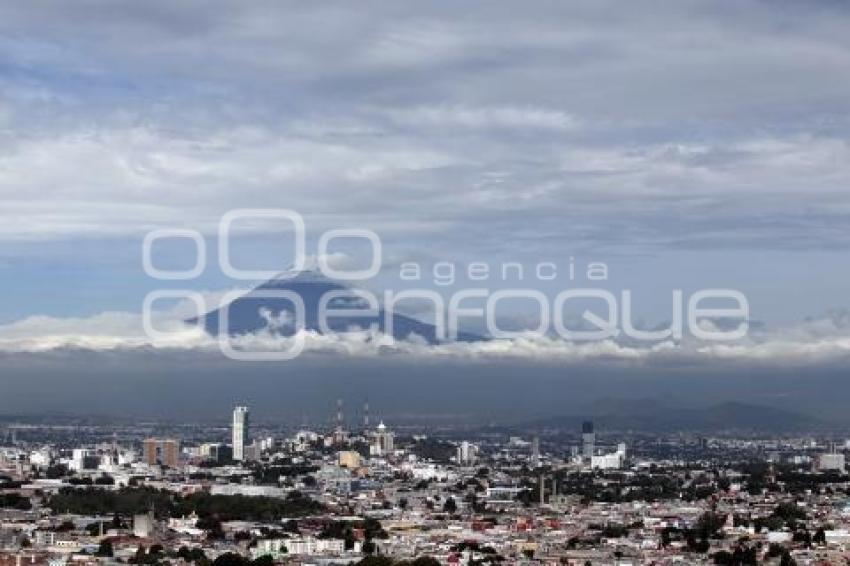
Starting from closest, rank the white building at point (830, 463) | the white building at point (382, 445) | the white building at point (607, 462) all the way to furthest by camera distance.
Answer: the white building at point (830, 463) < the white building at point (607, 462) < the white building at point (382, 445)

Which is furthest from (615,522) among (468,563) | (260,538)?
(468,563)

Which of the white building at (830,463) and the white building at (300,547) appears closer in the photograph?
the white building at (300,547)

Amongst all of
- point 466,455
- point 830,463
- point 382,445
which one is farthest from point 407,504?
point 382,445

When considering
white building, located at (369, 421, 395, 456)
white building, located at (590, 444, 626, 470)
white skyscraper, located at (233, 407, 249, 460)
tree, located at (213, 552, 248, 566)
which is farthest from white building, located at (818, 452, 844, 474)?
tree, located at (213, 552, 248, 566)

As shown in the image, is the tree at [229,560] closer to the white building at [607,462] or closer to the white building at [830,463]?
the white building at [830,463]

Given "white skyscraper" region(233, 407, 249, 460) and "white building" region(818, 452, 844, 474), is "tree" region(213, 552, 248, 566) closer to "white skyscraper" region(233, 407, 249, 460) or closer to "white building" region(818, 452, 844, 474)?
"white building" region(818, 452, 844, 474)

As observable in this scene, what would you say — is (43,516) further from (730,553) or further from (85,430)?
(85,430)

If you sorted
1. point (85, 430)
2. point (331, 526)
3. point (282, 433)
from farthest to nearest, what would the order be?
1. point (85, 430)
2. point (282, 433)
3. point (331, 526)

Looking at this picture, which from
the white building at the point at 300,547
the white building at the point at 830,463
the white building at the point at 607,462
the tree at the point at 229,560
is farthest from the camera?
the white building at the point at 607,462

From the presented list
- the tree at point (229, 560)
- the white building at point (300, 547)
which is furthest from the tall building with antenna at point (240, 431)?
the tree at point (229, 560)
